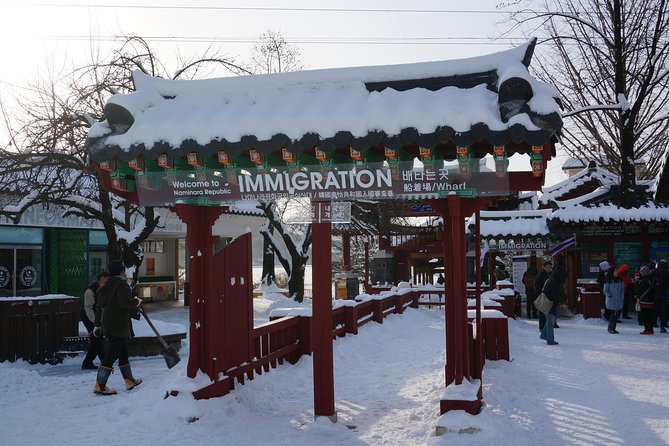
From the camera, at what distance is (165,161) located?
689cm

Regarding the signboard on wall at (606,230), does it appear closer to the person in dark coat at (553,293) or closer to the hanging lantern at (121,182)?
the person in dark coat at (553,293)

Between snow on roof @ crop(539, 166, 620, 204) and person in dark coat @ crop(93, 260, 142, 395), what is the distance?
1893cm

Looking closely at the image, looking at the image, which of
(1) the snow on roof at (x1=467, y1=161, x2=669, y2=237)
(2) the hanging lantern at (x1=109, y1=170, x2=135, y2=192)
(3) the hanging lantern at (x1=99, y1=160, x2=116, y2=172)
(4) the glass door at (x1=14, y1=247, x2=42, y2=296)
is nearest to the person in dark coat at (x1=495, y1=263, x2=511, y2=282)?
(1) the snow on roof at (x1=467, y1=161, x2=669, y2=237)

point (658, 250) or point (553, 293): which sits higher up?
point (658, 250)

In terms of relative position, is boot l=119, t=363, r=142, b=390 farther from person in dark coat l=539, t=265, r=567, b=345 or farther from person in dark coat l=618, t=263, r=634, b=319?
person in dark coat l=618, t=263, r=634, b=319

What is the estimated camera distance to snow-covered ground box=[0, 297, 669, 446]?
21.1 ft

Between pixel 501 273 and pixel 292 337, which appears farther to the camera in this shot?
pixel 501 273

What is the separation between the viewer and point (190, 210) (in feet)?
24.0

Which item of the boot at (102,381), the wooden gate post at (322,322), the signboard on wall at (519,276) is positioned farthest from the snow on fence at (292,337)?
the signboard on wall at (519,276)

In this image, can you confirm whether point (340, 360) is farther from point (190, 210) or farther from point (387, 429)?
point (190, 210)

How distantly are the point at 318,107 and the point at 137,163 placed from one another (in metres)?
2.13

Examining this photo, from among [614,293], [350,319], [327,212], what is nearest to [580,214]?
[614,293]

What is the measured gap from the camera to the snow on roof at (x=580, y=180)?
23531 millimetres

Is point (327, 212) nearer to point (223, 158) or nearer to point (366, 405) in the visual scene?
point (223, 158)
